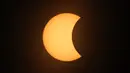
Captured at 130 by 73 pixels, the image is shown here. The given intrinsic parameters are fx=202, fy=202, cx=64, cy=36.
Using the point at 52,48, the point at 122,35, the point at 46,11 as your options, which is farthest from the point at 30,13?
the point at 122,35

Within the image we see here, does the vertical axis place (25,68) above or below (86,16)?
below

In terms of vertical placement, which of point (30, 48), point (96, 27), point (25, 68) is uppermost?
point (96, 27)

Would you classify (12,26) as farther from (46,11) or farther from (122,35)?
(122,35)
